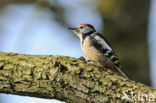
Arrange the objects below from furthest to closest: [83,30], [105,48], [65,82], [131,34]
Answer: [83,30] < [131,34] < [105,48] < [65,82]

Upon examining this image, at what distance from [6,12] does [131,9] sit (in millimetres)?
3520

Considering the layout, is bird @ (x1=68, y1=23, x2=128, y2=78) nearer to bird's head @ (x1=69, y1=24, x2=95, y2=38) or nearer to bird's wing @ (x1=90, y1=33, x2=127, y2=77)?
bird's wing @ (x1=90, y1=33, x2=127, y2=77)

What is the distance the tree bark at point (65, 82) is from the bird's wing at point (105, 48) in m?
1.49

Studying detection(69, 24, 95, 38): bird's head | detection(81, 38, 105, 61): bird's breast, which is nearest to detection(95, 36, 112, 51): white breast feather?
detection(81, 38, 105, 61): bird's breast

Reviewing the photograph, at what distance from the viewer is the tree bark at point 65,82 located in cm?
300

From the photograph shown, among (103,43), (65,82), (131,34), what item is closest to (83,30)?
(103,43)

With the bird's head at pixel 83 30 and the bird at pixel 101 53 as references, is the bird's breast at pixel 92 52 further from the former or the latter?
the bird's head at pixel 83 30

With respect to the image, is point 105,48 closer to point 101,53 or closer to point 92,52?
point 101,53

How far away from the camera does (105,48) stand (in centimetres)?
493

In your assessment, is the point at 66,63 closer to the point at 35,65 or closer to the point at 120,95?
the point at 35,65

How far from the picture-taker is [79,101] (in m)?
3.03

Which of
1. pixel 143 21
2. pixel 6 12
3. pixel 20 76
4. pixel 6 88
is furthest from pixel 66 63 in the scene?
pixel 6 12

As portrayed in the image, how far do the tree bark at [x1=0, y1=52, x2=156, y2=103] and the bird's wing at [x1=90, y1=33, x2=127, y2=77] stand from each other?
1495 millimetres

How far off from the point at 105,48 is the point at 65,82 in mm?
2024
